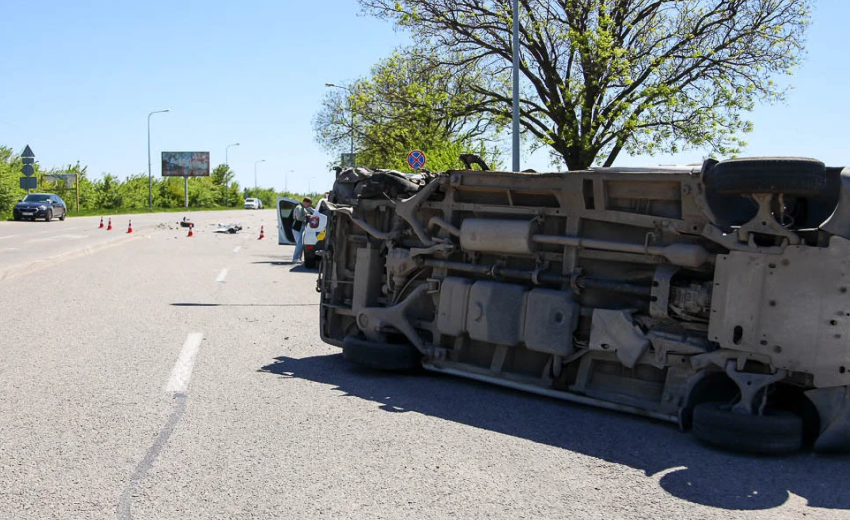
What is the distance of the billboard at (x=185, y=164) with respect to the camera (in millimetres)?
110062

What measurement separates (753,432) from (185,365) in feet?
15.6

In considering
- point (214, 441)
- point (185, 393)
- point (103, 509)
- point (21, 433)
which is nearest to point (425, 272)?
point (185, 393)

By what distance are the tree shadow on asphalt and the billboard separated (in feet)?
351

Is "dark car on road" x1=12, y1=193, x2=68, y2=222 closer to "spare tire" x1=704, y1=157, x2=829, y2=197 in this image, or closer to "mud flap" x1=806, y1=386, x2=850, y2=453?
"spare tire" x1=704, y1=157, x2=829, y2=197

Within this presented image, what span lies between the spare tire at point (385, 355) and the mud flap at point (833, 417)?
3.24 meters

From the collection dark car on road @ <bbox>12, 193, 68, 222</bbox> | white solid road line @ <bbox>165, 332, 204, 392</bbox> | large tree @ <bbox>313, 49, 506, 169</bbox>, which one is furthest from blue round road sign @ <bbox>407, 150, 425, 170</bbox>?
dark car on road @ <bbox>12, 193, 68, 222</bbox>

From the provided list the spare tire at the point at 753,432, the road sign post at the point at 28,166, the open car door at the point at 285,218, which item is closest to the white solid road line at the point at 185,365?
the spare tire at the point at 753,432

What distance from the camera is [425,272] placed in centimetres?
755

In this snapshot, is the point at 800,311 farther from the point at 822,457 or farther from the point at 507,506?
the point at 507,506

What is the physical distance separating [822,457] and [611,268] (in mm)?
1961

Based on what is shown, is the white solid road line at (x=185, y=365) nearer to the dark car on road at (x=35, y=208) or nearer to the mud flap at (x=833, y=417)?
the mud flap at (x=833, y=417)

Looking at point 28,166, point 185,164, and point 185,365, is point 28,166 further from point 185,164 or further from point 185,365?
point 185,164

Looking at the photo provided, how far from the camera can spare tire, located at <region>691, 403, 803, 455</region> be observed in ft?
16.4

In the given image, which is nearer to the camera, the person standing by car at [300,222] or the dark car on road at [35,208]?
the person standing by car at [300,222]
